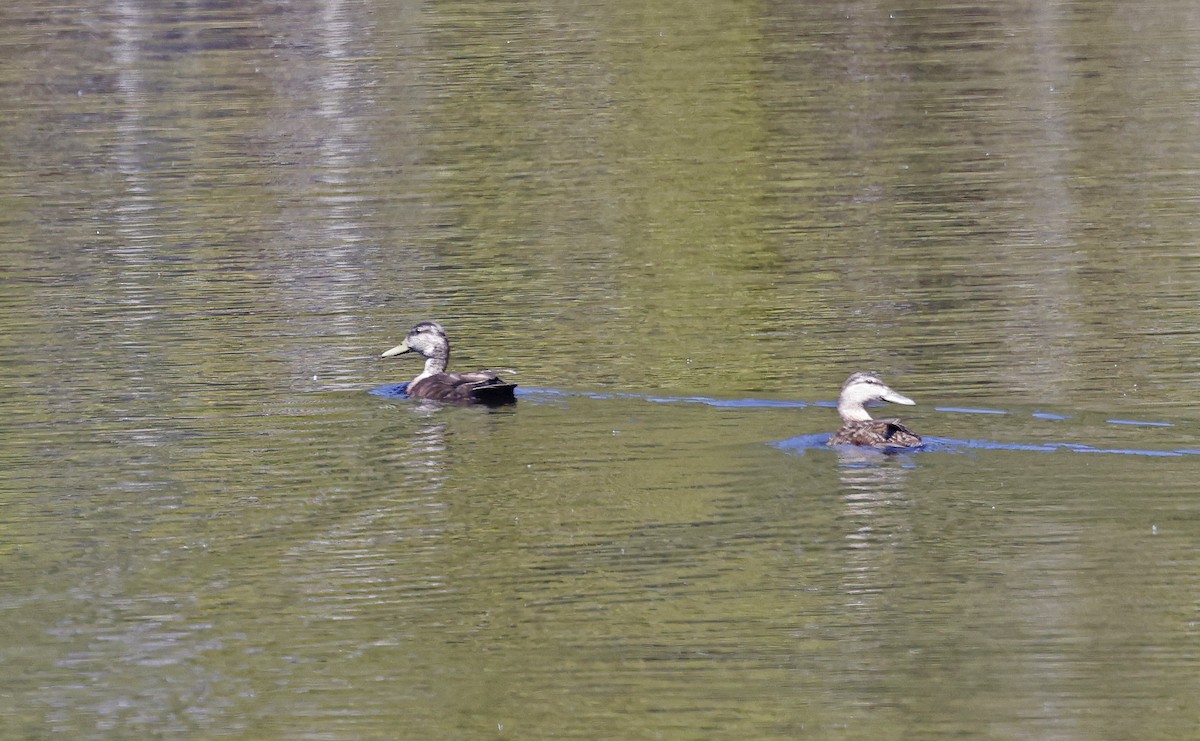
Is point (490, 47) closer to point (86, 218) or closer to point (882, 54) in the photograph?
point (882, 54)

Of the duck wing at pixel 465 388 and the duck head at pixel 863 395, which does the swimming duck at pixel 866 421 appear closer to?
the duck head at pixel 863 395

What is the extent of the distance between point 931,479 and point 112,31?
29812mm

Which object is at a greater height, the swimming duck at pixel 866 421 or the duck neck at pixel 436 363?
the swimming duck at pixel 866 421

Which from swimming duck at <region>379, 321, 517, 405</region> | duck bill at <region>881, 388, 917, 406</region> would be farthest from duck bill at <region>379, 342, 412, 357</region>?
duck bill at <region>881, 388, 917, 406</region>

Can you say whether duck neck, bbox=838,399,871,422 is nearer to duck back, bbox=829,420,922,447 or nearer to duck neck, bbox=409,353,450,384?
duck back, bbox=829,420,922,447

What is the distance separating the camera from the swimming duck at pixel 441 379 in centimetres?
1398

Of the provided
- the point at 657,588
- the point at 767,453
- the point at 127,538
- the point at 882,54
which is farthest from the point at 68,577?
the point at 882,54

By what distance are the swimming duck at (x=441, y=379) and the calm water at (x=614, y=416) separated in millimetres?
243

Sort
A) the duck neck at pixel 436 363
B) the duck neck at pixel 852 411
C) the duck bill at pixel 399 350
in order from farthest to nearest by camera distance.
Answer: the duck bill at pixel 399 350 < the duck neck at pixel 436 363 < the duck neck at pixel 852 411

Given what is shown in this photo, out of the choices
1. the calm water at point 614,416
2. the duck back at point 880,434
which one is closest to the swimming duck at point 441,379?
the calm water at point 614,416

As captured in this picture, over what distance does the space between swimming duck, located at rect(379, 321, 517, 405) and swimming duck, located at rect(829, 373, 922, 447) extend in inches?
89.9

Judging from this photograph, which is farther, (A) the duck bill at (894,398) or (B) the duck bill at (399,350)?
(B) the duck bill at (399,350)

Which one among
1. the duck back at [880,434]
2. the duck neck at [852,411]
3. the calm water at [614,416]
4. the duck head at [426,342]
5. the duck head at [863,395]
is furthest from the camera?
the duck head at [426,342]

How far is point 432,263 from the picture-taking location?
64.2ft
